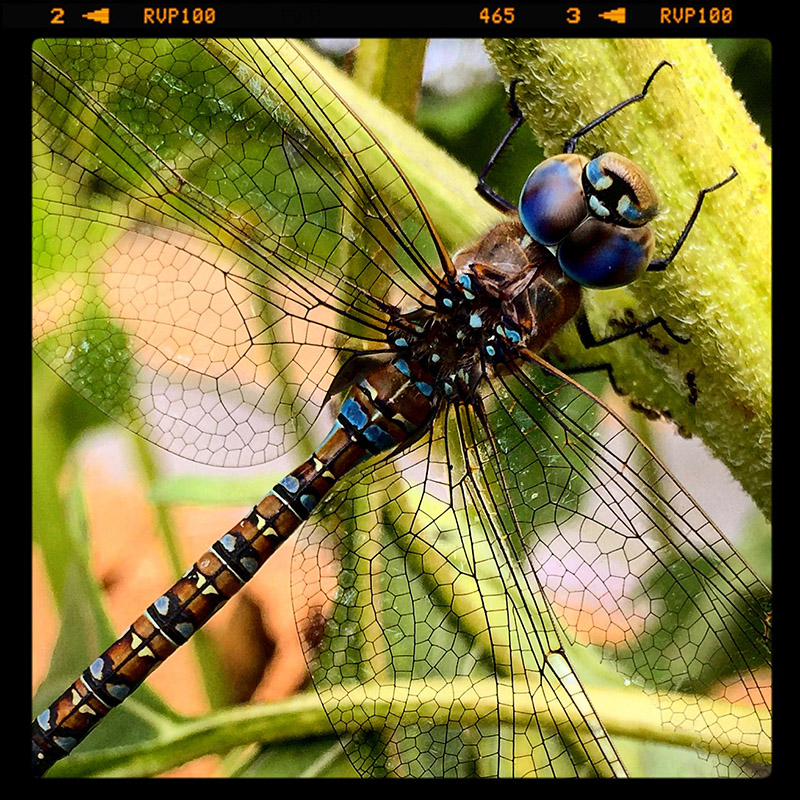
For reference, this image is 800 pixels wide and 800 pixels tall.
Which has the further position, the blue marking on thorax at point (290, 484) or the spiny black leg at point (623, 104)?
the blue marking on thorax at point (290, 484)

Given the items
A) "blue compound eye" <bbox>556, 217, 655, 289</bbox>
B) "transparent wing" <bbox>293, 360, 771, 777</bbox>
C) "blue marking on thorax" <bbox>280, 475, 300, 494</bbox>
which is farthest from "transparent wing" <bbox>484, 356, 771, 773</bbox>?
"blue marking on thorax" <bbox>280, 475, 300, 494</bbox>

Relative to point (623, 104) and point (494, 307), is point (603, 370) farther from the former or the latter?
point (623, 104)

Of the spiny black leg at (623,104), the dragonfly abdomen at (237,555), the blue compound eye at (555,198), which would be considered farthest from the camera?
the dragonfly abdomen at (237,555)

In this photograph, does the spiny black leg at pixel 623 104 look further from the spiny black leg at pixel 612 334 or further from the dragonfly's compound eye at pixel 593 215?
the spiny black leg at pixel 612 334

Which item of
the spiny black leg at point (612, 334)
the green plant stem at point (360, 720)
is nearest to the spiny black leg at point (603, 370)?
the spiny black leg at point (612, 334)

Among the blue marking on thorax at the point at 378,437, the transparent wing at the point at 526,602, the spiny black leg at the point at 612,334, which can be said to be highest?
the spiny black leg at the point at 612,334
